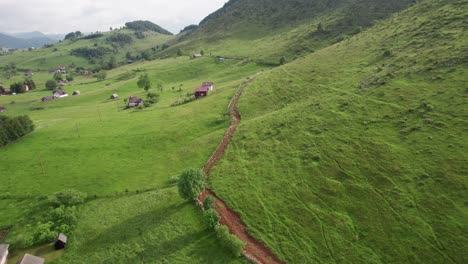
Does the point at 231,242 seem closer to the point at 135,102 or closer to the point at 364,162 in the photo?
the point at 364,162

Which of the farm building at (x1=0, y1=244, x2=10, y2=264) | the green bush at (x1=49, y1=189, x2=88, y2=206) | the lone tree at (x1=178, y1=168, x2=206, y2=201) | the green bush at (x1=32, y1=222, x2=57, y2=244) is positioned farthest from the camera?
the green bush at (x1=49, y1=189, x2=88, y2=206)

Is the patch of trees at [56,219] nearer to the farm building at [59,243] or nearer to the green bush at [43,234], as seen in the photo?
the green bush at [43,234]

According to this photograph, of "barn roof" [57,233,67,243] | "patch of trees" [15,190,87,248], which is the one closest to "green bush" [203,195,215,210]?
"barn roof" [57,233,67,243]

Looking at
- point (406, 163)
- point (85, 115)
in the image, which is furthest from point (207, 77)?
point (406, 163)

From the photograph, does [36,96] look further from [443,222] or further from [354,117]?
[443,222]

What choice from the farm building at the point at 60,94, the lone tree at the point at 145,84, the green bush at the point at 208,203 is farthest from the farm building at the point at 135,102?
the green bush at the point at 208,203

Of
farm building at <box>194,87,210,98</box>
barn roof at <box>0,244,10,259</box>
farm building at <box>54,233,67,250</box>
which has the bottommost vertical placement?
farm building at <box>54,233,67,250</box>

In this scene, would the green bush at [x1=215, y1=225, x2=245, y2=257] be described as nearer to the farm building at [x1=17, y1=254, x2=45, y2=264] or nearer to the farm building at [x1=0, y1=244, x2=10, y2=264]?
the farm building at [x1=17, y1=254, x2=45, y2=264]

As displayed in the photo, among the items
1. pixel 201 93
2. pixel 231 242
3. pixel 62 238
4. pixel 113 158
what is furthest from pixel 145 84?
pixel 231 242
